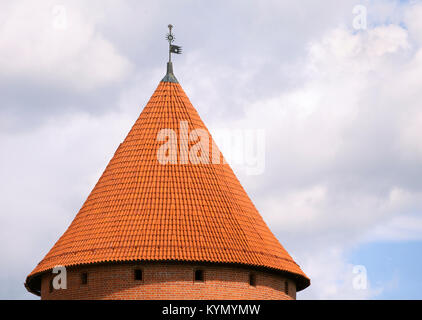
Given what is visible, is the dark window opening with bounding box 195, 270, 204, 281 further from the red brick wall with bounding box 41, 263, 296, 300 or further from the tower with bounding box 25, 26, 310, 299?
the red brick wall with bounding box 41, 263, 296, 300

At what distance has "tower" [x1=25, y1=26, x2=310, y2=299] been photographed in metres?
32.5

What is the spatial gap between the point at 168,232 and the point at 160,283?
5.58 ft

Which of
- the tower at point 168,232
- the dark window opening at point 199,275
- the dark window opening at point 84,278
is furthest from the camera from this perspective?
the dark window opening at point 84,278

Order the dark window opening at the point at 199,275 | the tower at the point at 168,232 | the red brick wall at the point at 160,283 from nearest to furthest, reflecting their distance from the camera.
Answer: the red brick wall at the point at 160,283, the tower at the point at 168,232, the dark window opening at the point at 199,275

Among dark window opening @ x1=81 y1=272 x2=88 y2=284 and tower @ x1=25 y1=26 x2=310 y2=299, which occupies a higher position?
tower @ x1=25 y1=26 x2=310 y2=299

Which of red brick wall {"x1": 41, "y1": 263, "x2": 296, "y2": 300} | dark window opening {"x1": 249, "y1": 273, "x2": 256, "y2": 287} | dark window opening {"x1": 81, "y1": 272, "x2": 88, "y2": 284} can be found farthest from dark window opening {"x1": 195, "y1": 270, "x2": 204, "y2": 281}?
dark window opening {"x1": 81, "y1": 272, "x2": 88, "y2": 284}

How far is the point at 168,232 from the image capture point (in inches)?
1300

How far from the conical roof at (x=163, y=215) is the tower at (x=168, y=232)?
0.11 ft

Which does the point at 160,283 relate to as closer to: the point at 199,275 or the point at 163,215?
the point at 199,275

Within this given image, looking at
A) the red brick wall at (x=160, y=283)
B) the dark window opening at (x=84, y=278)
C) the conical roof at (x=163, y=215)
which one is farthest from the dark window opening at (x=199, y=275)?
the dark window opening at (x=84, y=278)

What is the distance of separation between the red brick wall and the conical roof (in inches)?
15.5

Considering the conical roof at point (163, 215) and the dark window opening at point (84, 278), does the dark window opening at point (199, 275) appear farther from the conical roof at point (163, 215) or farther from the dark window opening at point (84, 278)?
the dark window opening at point (84, 278)

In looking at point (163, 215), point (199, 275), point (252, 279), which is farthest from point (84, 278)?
point (252, 279)

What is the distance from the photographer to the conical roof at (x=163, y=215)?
3281 centimetres
